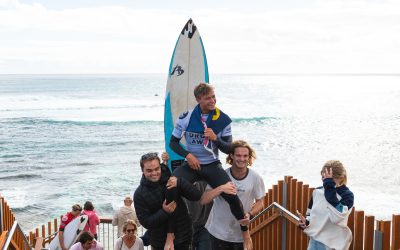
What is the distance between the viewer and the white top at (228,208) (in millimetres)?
4281

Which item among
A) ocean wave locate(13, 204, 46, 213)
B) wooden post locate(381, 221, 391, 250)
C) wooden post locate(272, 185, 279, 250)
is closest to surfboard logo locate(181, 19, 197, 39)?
wooden post locate(272, 185, 279, 250)

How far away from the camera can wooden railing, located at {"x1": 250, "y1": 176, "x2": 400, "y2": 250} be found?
400 centimetres

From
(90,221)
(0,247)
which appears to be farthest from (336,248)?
(90,221)

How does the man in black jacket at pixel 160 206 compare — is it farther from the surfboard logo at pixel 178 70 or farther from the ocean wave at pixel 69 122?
the ocean wave at pixel 69 122

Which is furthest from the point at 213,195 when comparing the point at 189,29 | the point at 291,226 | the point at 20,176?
the point at 20,176

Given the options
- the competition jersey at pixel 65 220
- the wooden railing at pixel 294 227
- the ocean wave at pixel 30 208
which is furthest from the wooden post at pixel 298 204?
the ocean wave at pixel 30 208

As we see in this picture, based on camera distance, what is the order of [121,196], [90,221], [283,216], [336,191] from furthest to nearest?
[121,196], [90,221], [283,216], [336,191]

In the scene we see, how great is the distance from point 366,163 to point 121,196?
54.0ft

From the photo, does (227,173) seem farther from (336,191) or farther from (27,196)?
(27,196)

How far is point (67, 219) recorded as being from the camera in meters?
7.16

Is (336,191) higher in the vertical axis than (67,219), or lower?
higher

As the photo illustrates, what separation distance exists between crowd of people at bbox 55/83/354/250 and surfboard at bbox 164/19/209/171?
11.6 ft

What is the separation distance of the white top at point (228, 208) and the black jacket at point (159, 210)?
58 cm

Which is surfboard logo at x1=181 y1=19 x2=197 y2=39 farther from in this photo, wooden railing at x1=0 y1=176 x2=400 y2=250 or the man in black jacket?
the man in black jacket
